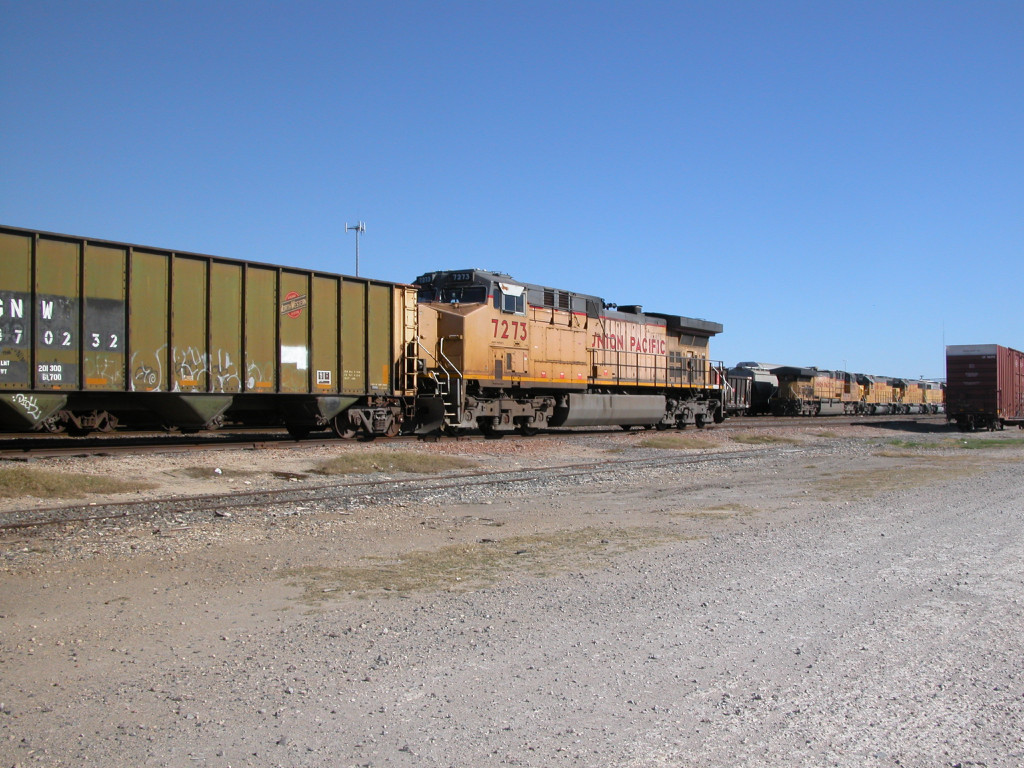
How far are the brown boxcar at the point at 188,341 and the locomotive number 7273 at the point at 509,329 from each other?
2.36 meters

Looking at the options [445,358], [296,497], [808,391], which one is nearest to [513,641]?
[296,497]

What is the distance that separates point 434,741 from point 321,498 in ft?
25.4

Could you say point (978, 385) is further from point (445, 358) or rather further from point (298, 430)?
point (298, 430)

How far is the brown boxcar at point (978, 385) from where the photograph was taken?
3641 centimetres

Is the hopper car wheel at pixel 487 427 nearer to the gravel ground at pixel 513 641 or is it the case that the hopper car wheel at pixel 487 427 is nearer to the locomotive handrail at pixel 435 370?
the locomotive handrail at pixel 435 370

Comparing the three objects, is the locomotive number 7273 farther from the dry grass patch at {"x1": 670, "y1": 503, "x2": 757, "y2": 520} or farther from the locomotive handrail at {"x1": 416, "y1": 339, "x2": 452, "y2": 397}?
the dry grass patch at {"x1": 670, "y1": 503, "x2": 757, "y2": 520}

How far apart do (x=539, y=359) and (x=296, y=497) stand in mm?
11663

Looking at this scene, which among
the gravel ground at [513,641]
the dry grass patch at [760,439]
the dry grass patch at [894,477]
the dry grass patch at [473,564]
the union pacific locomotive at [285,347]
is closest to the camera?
the gravel ground at [513,641]

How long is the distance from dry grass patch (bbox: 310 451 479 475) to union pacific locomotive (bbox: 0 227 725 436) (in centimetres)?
247

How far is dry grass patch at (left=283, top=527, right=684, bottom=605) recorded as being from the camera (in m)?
6.41

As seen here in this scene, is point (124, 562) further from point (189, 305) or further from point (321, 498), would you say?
point (189, 305)

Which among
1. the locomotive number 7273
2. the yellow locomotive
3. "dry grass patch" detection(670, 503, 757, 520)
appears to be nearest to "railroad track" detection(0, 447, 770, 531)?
"dry grass patch" detection(670, 503, 757, 520)

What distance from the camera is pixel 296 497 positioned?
1141 centimetres

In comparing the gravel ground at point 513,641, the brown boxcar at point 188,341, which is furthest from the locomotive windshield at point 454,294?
the gravel ground at point 513,641
